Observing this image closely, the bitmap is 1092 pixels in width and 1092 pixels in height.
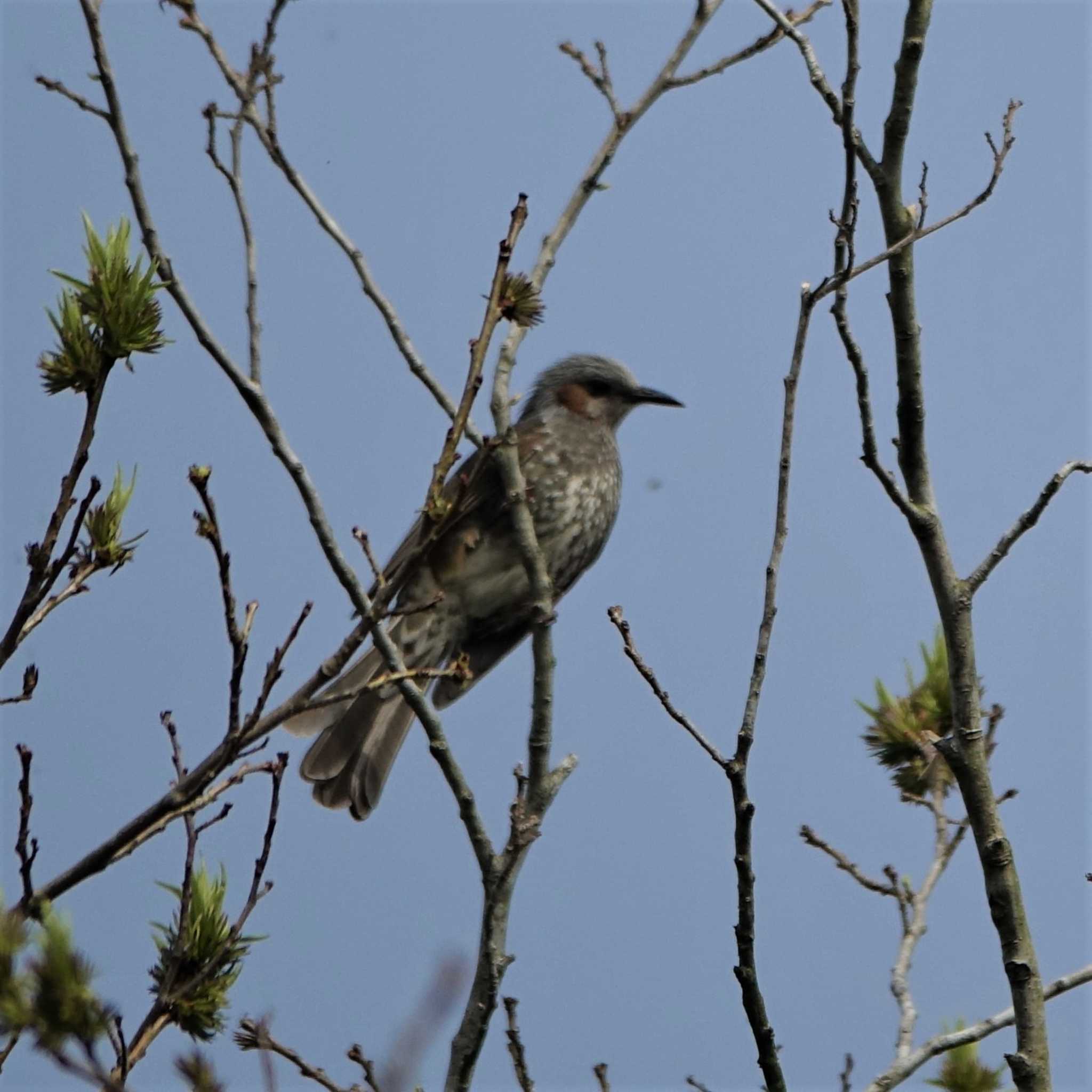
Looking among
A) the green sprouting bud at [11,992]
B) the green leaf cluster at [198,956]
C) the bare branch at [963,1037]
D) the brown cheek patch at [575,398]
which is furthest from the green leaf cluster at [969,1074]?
the brown cheek patch at [575,398]

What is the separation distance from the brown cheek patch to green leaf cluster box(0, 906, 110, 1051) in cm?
463

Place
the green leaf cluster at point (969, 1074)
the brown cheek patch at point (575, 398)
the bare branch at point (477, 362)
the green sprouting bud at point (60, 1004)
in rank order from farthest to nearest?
the brown cheek patch at point (575, 398)
the green leaf cluster at point (969, 1074)
the bare branch at point (477, 362)
the green sprouting bud at point (60, 1004)

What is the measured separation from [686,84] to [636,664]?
1906mm

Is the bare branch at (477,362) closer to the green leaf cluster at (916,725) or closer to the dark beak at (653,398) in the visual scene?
the green leaf cluster at (916,725)

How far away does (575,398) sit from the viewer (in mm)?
6281

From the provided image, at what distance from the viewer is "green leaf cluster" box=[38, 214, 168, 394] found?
2715 millimetres

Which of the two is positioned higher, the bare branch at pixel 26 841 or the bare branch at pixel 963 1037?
the bare branch at pixel 963 1037

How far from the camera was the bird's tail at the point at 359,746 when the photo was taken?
522 centimetres

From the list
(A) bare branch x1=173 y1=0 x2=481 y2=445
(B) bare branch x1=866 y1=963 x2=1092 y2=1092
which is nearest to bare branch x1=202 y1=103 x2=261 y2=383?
(A) bare branch x1=173 y1=0 x2=481 y2=445

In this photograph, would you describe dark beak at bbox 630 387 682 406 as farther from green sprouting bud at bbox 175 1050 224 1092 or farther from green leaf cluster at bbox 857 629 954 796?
green sprouting bud at bbox 175 1050 224 1092

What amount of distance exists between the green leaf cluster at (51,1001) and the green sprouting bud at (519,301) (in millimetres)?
1480

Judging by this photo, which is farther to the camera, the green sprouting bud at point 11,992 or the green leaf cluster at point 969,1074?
the green leaf cluster at point 969,1074

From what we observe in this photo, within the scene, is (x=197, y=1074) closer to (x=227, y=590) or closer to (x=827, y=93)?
(x=227, y=590)

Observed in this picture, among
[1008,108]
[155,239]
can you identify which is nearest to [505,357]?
[155,239]
